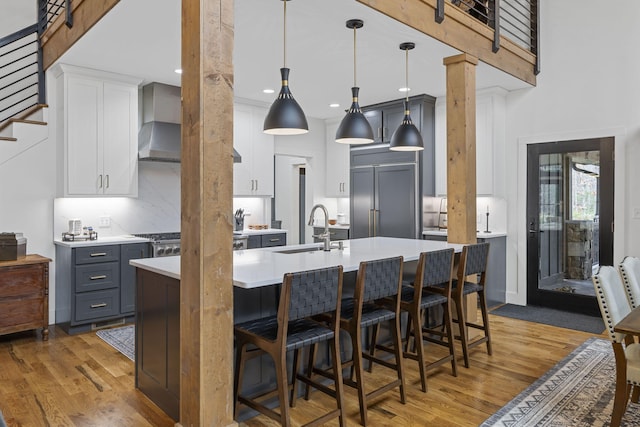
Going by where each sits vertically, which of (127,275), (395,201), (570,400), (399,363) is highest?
(395,201)

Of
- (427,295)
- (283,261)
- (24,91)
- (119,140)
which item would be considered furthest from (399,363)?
(24,91)

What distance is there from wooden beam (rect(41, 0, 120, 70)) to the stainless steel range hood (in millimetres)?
1019

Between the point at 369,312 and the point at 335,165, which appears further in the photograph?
the point at 335,165

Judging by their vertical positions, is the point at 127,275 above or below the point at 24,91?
below

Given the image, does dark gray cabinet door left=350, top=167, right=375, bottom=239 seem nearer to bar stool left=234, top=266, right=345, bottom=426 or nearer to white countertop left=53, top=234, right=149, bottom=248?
white countertop left=53, top=234, right=149, bottom=248

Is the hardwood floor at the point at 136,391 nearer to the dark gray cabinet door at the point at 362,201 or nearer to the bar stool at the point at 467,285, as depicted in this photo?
the bar stool at the point at 467,285

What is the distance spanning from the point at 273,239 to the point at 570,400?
3.97m

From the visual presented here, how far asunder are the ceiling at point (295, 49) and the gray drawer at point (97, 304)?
7.46ft

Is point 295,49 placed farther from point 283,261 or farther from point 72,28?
point 283,261

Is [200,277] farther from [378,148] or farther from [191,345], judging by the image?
[378,148]

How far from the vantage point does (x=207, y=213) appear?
2.19 meters

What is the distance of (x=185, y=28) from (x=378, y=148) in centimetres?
452

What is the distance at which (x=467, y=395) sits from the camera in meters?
3.01

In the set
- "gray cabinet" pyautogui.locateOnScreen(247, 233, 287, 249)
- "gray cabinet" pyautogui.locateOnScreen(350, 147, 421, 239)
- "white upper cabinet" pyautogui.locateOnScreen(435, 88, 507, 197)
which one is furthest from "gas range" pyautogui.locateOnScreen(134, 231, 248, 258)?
"white upper cabinet" pyautogui.locateOnScreen(435, 88, 507, 197)
